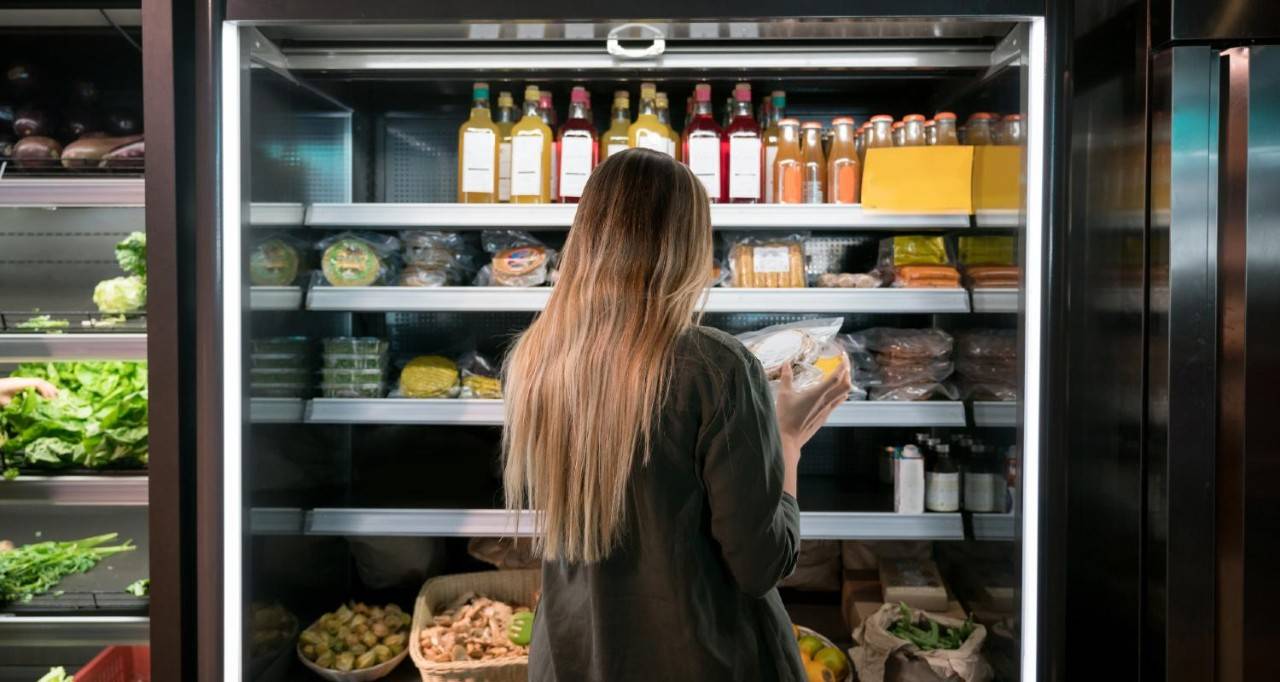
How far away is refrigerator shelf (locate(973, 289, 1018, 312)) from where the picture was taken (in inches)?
76.9

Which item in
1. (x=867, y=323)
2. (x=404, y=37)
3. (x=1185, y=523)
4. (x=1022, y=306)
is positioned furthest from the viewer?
(x=867, y=323)

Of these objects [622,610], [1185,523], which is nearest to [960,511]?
[1185,523]

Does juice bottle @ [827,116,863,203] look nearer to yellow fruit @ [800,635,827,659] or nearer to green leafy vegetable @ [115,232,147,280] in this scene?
yellow fruit @ [800,635,827,659]

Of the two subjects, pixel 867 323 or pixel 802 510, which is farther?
pixel 867 323

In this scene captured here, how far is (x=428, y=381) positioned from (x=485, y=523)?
1.46 ft

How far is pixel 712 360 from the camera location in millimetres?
1385

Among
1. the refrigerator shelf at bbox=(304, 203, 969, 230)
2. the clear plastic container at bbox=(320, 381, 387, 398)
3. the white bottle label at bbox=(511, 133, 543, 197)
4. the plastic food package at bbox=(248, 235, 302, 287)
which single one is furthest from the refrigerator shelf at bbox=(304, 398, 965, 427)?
the white bottle label at bbox=(511, 133, 543, 197)

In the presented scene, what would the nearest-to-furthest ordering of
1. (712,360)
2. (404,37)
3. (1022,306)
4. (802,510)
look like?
1. (712,360)
2. (1022,306)
3. (404,37)
4. (802,510)

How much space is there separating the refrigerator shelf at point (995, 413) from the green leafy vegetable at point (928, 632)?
1.68 feet

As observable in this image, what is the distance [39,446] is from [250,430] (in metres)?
0.61

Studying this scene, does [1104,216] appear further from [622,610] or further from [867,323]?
[622,610]

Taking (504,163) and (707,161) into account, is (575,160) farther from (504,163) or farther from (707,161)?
(707,161)

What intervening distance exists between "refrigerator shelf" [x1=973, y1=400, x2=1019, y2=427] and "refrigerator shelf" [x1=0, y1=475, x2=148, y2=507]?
191cm

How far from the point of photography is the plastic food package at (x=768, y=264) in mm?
2352
